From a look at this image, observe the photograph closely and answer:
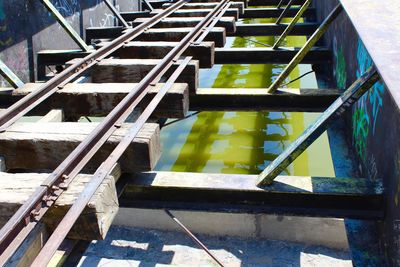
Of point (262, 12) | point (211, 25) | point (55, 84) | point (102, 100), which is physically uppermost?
point (262, 12)

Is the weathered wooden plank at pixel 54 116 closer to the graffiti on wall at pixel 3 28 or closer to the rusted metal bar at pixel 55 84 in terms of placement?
the rusted metal bar at pixel 55 84

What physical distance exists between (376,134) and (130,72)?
8.72ft

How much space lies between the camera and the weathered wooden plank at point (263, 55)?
622cm

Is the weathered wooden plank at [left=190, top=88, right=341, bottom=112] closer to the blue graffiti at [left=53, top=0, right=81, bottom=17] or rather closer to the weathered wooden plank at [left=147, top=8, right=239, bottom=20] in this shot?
the weathered wooden plank at [left=147, top=8, right=239, bottom=20]

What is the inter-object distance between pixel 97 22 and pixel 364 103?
22.2 feet

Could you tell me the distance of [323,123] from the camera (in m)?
2.96

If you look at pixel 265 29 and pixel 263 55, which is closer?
pixel 263 55

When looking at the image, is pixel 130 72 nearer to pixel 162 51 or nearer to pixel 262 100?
pixel 162 51

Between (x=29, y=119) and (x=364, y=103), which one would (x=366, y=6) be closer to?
(x=364, y=103)

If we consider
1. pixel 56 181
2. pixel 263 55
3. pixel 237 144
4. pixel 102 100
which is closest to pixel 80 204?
pixel 56 181

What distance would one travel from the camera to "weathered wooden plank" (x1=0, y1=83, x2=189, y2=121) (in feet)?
12.7

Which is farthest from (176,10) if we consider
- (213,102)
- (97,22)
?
(213,102)

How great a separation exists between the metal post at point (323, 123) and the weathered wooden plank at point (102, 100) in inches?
46.7

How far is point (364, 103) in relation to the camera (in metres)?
3.82
